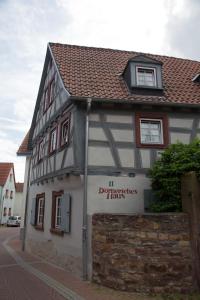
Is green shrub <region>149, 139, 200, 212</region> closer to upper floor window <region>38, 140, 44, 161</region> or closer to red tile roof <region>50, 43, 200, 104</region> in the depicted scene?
red tile roof <region>50, 43, 200, 104</region>

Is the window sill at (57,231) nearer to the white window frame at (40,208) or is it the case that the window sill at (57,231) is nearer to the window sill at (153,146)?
the white window frame at (40,208)

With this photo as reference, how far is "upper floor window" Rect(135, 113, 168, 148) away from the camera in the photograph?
35.9 ft

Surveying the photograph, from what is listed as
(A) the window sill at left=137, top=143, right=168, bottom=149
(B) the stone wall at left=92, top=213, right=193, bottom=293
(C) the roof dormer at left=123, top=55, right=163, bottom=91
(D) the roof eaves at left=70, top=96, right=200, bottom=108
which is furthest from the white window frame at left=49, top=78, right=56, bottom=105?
(B) the stone wall at left=92, top=213, right=193, bottom=293

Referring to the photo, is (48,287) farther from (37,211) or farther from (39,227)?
(37,211)

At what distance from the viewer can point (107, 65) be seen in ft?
43.9

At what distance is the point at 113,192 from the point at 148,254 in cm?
252

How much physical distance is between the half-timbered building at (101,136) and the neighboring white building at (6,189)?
28177mm

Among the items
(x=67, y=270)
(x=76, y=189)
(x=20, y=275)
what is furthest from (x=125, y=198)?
(x=20, y=275)

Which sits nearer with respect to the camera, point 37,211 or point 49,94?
point 49,94

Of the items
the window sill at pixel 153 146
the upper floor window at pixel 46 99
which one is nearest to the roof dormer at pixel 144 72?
the window sill at pixel 153 146

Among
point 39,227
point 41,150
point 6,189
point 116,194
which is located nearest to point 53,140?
point 41,150

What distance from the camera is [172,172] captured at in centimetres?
943

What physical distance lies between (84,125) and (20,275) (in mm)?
5197

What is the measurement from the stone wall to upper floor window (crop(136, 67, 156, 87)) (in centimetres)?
570
